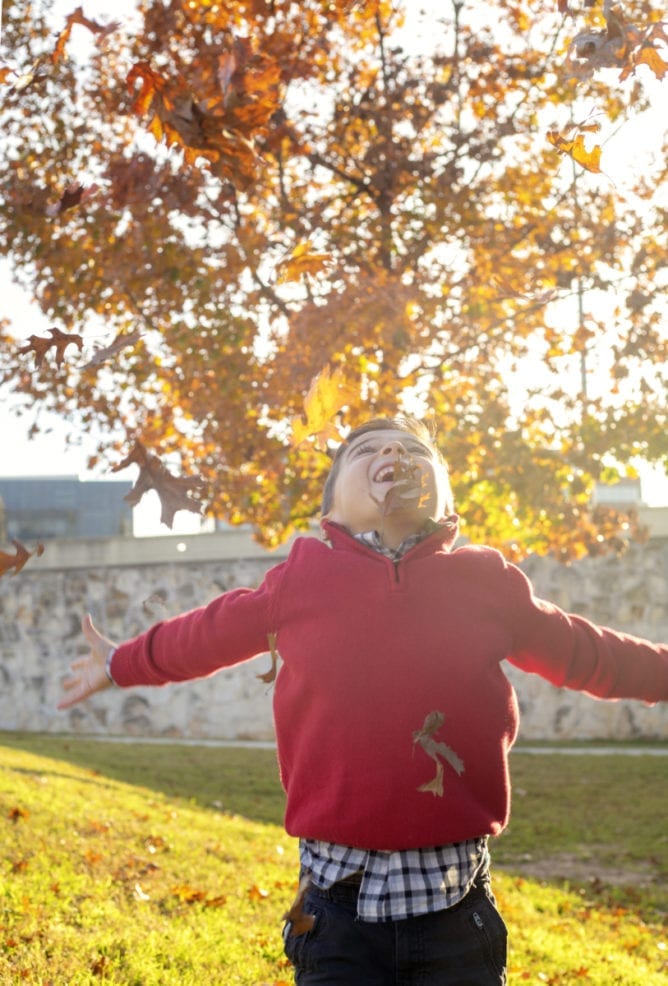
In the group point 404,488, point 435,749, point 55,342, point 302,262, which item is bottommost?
point 435,749

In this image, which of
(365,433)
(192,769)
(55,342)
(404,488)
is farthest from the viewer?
(192,769)

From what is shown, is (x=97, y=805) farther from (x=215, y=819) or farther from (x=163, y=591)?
(x=163, y=591)

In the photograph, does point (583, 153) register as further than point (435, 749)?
Yes

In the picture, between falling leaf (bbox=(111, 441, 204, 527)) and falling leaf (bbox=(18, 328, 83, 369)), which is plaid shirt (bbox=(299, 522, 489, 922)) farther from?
falling leaf (bbox=(18, 328, 83, 369))

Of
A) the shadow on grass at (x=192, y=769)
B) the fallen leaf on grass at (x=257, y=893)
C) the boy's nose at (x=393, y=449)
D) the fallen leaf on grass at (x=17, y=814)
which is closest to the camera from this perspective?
the boy's nose at (x=393, y=449)

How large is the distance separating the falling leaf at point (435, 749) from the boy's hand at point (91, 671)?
0.78m

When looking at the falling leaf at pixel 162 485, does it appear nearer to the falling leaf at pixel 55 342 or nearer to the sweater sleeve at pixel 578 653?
the falling leaf at pixel 55 342

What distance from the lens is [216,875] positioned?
5000mm

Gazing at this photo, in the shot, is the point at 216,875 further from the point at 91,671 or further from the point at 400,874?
the point at 400,874

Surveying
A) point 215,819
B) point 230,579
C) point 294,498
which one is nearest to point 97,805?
point 215,819

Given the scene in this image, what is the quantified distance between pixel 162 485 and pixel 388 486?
748 millimetres

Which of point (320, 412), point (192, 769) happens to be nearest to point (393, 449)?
point (320, 412)

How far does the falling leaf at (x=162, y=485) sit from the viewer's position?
2730mm

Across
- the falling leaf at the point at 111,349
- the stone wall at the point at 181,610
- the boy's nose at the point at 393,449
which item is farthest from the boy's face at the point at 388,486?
the stone wall at the point at 181,610
